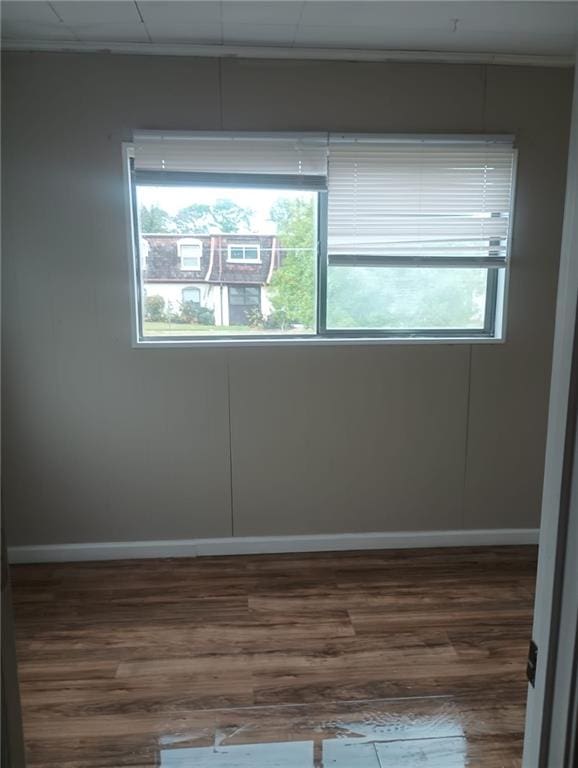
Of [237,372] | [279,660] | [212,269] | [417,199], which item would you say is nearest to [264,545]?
[279,660]

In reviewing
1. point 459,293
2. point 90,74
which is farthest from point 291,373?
point 90,74

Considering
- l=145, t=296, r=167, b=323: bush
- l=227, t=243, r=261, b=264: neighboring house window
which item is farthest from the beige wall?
l=227, t=243, r=261, b=264: neighboring house window

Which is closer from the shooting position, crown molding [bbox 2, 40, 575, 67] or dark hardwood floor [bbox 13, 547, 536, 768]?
dark hardwood floor [bbox 13, 547, 536, 768]

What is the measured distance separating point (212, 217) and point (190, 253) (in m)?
0.21

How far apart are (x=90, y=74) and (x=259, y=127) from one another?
809 mm

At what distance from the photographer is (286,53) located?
2654mm

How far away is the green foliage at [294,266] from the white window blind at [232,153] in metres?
0.18

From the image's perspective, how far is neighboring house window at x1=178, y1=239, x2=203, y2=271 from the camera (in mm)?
2838

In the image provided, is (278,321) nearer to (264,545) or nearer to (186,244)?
(186,244)

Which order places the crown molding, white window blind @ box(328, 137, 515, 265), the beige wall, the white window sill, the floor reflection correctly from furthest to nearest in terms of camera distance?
the white window sill → white window blind @ box(328, 137, 515, 265) → the beige wall → the crown molding → the floor reflection

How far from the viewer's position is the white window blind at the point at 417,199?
2799mm

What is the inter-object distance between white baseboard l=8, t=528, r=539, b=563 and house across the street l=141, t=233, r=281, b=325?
1246mm

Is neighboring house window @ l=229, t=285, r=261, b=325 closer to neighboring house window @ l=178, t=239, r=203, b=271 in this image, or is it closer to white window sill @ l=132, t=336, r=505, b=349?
white window sill @ l=132, t=336, r=505, b=349

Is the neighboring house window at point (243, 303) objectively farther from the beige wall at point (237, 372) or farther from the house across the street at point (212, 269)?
the beige wall at point (237, 372)
